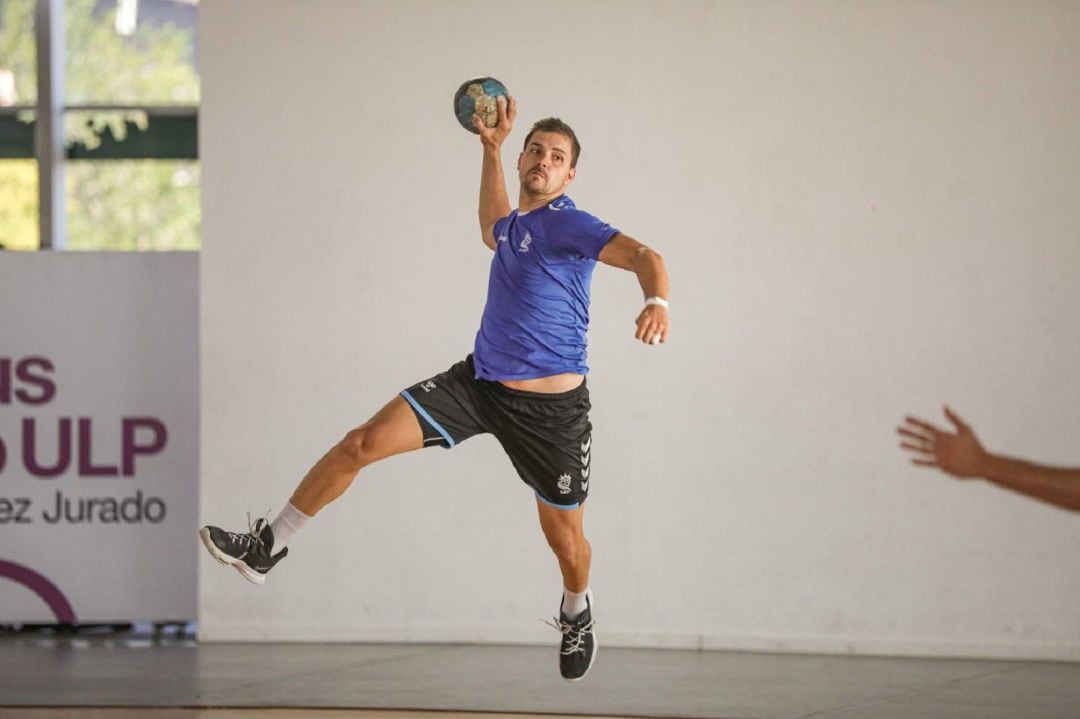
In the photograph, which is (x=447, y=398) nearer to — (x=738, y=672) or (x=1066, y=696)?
(x=738, y=672)

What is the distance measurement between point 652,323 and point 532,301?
0.82m

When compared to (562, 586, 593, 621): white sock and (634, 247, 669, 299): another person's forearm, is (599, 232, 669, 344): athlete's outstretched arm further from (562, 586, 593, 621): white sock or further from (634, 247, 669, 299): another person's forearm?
(562, 586, 593, 621): white sock

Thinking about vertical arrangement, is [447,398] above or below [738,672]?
above

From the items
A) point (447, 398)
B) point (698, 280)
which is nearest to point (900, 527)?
point (698, 280)

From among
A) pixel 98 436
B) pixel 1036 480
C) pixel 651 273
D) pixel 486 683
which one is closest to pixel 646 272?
pixel 651 273

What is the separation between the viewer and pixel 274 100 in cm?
587

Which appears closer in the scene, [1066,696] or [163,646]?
[1066,696]

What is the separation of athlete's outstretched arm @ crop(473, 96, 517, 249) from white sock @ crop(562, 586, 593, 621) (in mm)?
1180

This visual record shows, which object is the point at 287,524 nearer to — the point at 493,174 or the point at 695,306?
the point at 493,174

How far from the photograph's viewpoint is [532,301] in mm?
4086

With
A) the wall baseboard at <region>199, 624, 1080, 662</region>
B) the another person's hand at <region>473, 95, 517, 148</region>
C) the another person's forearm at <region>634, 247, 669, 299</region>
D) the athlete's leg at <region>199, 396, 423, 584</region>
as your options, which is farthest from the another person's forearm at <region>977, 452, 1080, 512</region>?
the wall baseboard at <region>199, 624, 1080, 662</region>

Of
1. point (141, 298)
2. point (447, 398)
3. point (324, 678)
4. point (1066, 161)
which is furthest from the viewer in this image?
point (141, 298)

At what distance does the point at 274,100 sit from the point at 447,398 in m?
2.36

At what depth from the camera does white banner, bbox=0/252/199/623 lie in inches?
240
